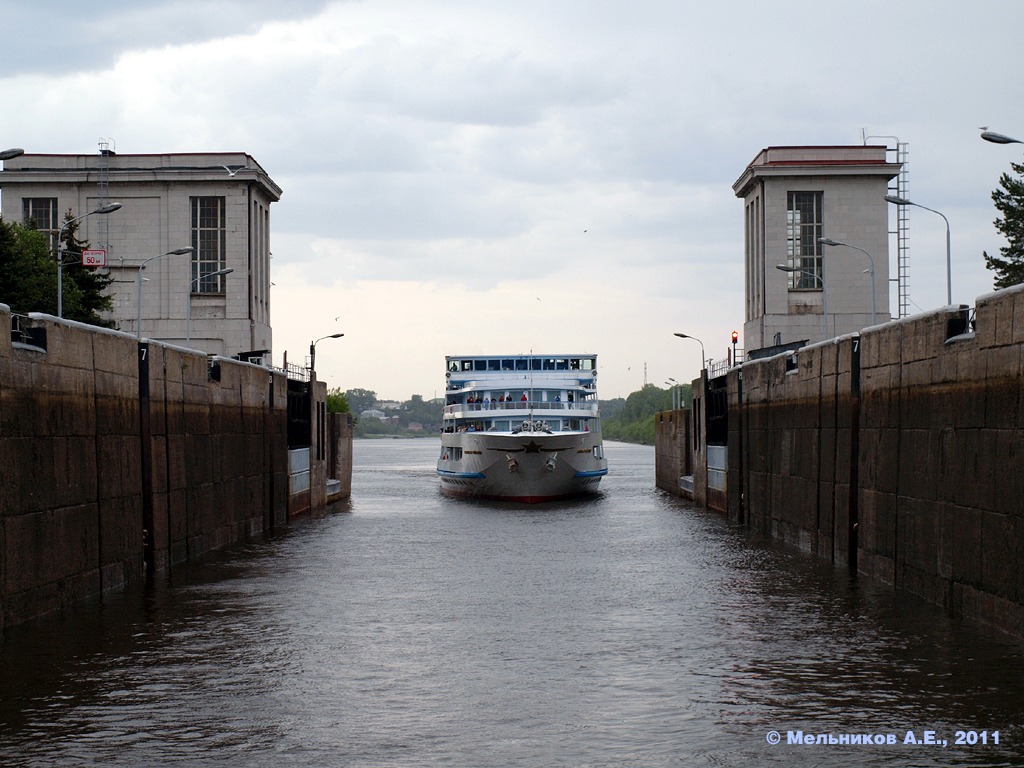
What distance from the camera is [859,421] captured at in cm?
3023

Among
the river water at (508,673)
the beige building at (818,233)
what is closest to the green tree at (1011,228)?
the beige building at (818,233)

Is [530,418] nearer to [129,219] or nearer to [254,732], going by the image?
[129,219]

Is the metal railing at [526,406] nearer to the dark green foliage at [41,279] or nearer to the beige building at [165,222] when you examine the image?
the dark green foliage at [41,279]

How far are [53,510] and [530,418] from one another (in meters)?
39.8

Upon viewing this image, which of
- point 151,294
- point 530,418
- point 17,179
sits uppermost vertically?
point 17,179

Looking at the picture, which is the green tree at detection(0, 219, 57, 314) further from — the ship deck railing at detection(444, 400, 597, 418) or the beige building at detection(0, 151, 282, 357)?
the beige building at detection(0, 151, 282, 357)

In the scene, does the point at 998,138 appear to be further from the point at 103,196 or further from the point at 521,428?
the point at 103,196

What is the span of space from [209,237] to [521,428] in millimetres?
35193

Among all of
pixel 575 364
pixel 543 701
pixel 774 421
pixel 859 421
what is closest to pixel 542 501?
pixel 575 364

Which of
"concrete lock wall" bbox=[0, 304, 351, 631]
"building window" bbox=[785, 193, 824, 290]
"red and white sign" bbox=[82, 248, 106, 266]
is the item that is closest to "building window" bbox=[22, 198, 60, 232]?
"red and white sign" bbox=[82, 248, 106, 266]

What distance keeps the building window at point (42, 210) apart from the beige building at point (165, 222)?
0.21 ft

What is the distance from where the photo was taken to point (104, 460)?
26875 millimetres

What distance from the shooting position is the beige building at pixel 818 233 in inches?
3479

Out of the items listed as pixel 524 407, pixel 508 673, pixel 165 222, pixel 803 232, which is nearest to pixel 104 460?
pixel 508 673
